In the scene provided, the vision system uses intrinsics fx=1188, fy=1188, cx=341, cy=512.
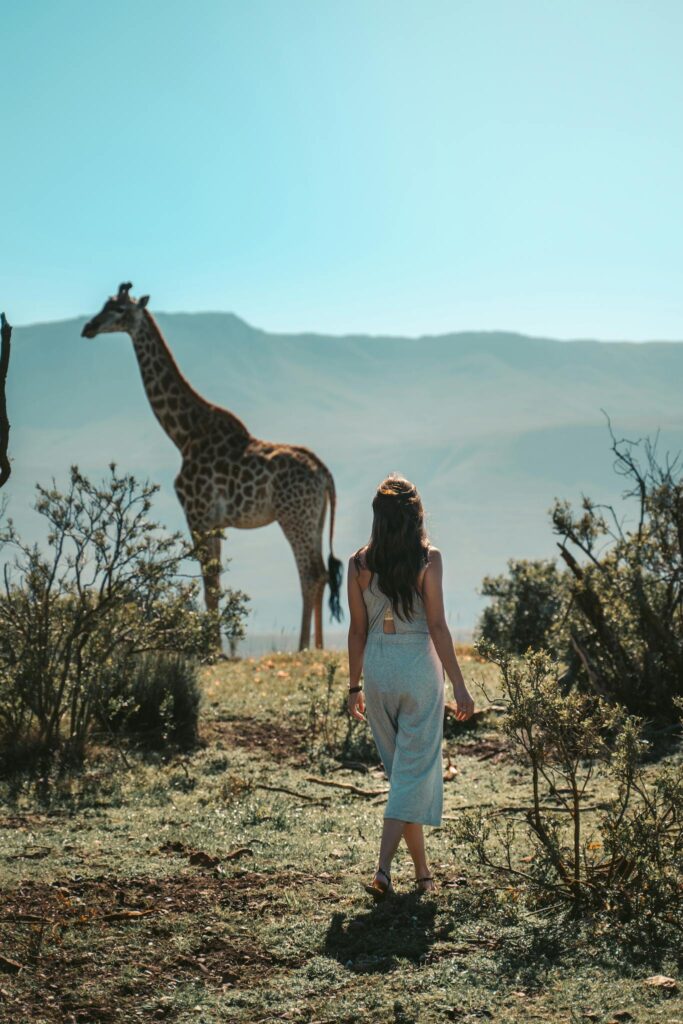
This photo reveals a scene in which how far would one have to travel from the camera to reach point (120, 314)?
15.9 m

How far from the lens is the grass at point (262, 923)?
4.57 m

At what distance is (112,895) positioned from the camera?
19.0ft

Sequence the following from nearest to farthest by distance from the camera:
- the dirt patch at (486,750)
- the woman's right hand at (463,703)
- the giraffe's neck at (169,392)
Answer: the woman's right hand at (463,703) < the dirt patch at (486,750) < the giraffe's neck at (169,392)

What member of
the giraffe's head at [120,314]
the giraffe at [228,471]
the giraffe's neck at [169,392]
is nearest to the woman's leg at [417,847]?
the giraffe at [228,471]

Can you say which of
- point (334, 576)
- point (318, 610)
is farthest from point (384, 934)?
point (318, 610)

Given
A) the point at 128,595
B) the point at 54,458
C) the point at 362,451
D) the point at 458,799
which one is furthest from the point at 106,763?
the point at 362,451

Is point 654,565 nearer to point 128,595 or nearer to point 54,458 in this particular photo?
point 128,595

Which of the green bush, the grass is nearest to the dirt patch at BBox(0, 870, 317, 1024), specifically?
the grass

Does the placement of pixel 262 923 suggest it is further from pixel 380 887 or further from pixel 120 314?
pixel 120 314

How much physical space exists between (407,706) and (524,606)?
27.5ft

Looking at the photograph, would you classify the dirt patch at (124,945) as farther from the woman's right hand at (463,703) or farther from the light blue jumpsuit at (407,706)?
the woman's right hand at (463,703)

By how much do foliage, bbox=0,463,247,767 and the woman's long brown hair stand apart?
300cm

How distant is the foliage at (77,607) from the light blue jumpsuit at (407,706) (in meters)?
3.08

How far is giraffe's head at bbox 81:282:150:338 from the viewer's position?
15.7m
